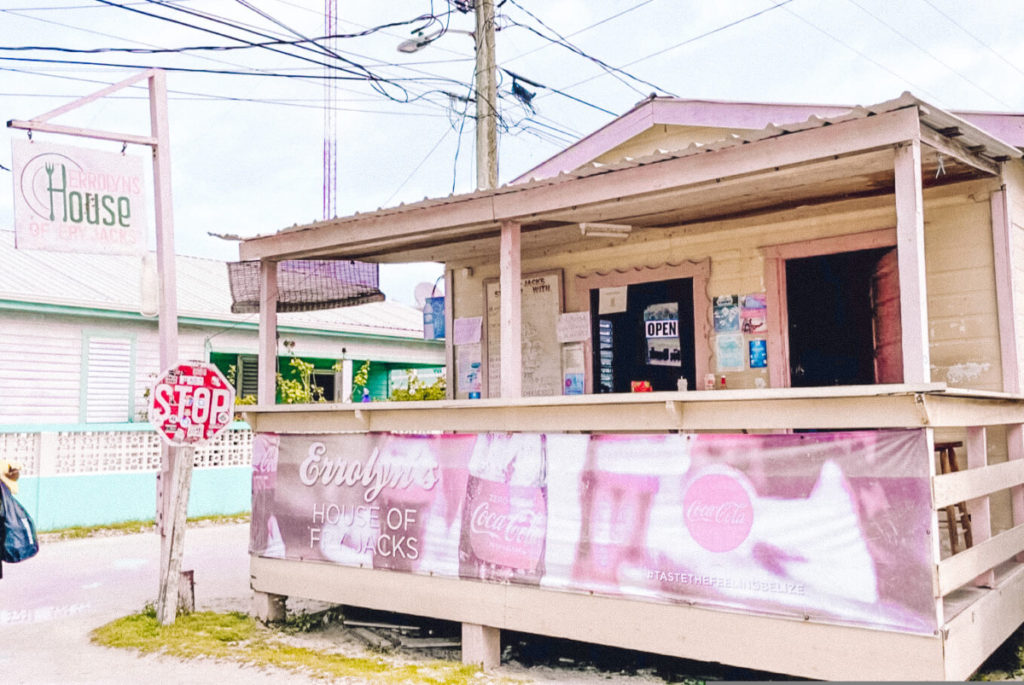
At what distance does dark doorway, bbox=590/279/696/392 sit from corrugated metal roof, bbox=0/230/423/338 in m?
6.92

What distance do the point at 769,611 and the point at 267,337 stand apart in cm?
485

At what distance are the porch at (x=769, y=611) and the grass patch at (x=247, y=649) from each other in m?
0.40

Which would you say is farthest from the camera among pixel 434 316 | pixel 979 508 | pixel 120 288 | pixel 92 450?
pixel 120 288

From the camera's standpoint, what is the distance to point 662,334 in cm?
806

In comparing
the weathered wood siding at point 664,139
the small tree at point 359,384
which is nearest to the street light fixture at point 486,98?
the weathered wood siding at point 664,139

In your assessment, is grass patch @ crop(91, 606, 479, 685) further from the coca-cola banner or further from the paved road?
the coca-cola banner

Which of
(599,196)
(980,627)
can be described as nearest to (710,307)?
(599,196)

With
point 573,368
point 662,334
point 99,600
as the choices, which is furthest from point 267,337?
point 662,334

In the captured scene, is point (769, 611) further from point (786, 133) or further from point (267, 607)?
point (267, 607)

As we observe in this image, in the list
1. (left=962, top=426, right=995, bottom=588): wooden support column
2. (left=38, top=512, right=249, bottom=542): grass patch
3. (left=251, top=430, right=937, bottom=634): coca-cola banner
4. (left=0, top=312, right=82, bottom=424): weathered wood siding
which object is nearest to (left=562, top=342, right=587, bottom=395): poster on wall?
(left=251, top=430, right=937, bottom=634): coca-cola banner

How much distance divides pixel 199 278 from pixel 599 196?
1449 centimetres

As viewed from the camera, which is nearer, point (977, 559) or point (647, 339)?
point (977, 559)

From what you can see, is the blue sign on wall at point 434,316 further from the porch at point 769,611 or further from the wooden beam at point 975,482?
the wooden beam at point 975,482

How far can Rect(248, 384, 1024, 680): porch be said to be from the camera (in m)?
4.53
